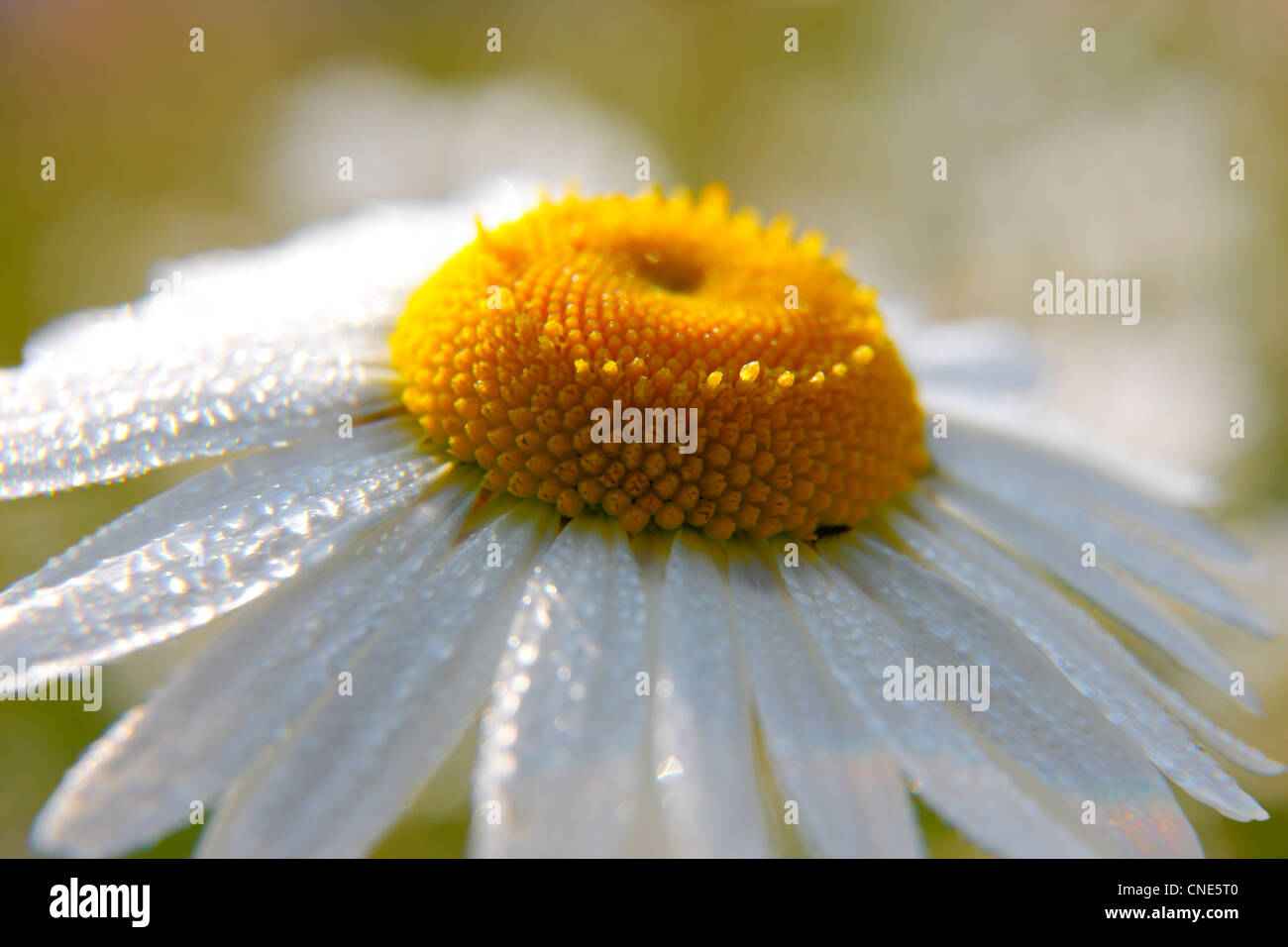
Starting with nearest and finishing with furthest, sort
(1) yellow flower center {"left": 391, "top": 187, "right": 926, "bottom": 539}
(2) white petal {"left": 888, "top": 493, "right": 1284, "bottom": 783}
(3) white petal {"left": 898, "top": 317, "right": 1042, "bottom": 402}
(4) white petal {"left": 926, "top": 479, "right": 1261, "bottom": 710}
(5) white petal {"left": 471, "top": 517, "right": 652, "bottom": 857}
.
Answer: (5) white petal {"left": 471, "top": 517, "right": 652, "bottom": 857} < (2) white petal {"left": 888, "top": 493, "right": 1284, "bottom": 783} < (1) yellow flower center {"left": 391, "top": 187, "right": 926, "bottom": 539} < (4) white petal {"left": 926, "top": 479, "right": 1261, "bottom": 710} < (3) white petal {"left": 898, "top": 317, "right": 1042, "bottom": 402}

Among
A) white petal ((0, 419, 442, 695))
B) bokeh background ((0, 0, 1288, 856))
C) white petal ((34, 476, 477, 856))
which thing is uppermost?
bokeh background ((0, 0, 1288, 856))

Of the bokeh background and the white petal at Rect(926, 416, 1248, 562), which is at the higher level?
the bokeh background

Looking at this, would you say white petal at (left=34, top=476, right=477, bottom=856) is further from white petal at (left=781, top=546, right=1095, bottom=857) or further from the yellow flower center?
white petal at (left=781, top=546, right=1095, bottom=857)

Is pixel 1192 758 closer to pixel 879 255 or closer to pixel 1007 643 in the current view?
pixel 1007 643

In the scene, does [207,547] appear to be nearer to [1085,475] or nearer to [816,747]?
[816,747]

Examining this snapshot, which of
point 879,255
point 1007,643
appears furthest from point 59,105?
point 1007,643

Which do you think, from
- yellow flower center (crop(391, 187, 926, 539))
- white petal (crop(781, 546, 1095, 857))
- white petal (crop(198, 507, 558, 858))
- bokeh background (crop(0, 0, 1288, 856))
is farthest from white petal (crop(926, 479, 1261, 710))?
bokeh background (crop(0, 0, 1288, 856))

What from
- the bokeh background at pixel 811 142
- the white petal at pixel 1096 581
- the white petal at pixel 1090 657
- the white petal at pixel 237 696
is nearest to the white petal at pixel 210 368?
the white petal at pixel 237 696
